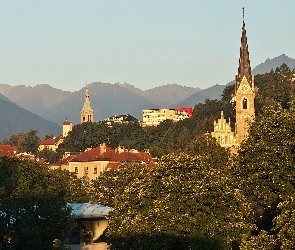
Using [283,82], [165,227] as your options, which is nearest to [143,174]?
[165,227]

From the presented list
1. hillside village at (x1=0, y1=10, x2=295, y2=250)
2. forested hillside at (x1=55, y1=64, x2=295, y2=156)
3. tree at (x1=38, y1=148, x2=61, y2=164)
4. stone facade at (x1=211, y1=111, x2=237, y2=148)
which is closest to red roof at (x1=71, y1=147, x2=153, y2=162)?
stone facade at (x1=211, y1=111, x2=237, y2=148)

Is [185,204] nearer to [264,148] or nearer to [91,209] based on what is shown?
[264,148]

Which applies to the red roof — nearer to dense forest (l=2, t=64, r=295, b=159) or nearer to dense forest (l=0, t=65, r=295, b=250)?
dense forest (l=2, t=64, r=295, b=159)

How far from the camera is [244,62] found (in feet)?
409

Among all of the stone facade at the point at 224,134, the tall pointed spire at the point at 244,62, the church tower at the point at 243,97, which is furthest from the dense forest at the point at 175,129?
the tall pointed spire at the point at 244,62

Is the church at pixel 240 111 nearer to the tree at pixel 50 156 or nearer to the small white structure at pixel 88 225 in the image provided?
the small white structure at pixel 88 225

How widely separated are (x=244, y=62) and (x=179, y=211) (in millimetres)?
84523

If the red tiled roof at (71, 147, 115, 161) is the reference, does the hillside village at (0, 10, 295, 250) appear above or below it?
below

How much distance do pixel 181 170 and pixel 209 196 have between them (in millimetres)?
2386

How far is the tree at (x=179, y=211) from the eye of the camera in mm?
41219

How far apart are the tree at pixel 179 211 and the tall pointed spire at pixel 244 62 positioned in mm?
78946

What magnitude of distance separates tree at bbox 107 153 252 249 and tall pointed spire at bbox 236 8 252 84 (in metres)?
78.9

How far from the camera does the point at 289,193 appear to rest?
43.7 metres

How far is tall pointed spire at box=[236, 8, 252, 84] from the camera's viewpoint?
123 metres
